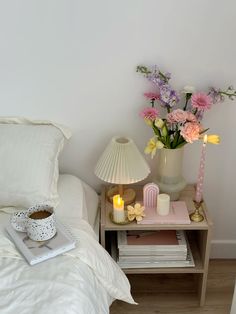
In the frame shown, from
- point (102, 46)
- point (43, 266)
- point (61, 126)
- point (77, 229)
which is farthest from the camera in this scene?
point (61, 126)

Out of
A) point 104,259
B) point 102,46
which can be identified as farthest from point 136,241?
point 102,46

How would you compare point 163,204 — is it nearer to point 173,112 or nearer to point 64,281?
point 173,112

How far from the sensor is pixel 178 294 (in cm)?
209

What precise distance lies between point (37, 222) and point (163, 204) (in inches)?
23.4

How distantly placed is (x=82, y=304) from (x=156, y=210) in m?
0.68

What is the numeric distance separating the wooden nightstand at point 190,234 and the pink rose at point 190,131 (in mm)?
366

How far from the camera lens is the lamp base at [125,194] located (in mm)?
1921

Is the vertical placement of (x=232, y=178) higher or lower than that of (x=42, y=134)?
lower

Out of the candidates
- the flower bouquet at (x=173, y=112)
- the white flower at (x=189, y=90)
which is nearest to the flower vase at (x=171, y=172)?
the flower bouquet at (x=173, y=112)

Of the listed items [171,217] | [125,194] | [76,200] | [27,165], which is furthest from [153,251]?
[27,165]

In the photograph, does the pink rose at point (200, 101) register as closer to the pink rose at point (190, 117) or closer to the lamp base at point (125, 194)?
the pink rose at point (190, 117)

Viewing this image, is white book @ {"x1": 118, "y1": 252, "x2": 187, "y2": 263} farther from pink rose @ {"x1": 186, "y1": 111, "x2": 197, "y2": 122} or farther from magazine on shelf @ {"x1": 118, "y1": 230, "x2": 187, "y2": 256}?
pink rose @ {"x1": 186, "y1": 111, "x2": 197, "y2": 122}

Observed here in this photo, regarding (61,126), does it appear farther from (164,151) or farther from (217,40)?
(217,40)

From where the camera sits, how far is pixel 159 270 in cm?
191
